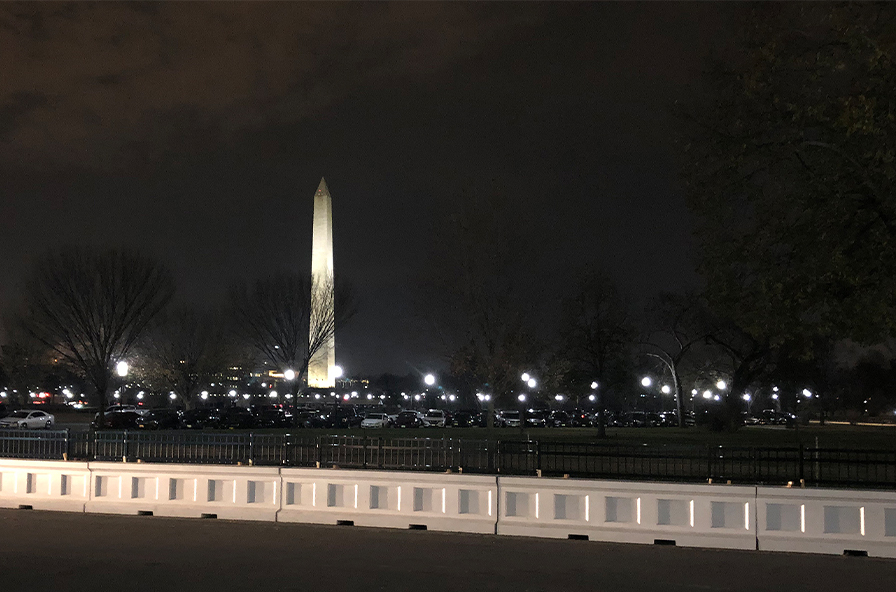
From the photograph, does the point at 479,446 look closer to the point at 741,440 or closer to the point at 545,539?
the point at 545,539

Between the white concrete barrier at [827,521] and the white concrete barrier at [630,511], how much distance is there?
0.26 m

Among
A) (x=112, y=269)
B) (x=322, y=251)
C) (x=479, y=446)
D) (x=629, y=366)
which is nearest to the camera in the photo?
(x=479, y=446)

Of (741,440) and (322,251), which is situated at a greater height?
(322,251)

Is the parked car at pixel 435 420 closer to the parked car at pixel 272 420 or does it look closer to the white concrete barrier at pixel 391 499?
the parked car at pixel 272 420

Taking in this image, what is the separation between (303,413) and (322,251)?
1228 centimetres

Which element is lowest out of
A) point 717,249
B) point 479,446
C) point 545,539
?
point 545,539

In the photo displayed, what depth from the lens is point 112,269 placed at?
52.5 m

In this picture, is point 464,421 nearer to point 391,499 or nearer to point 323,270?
point 323,270

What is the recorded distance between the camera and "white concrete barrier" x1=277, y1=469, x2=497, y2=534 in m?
13.9

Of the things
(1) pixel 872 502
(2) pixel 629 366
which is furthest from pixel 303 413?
(1) pixel 872 502

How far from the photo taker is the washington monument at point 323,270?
61162 millimetres

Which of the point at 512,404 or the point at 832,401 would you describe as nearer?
the point at 832,401

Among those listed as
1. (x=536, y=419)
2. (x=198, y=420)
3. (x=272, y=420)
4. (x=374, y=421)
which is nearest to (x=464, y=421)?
(x=536, y=419)

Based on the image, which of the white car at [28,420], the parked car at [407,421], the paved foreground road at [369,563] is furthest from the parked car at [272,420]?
the paved foreground road at [369,563]
